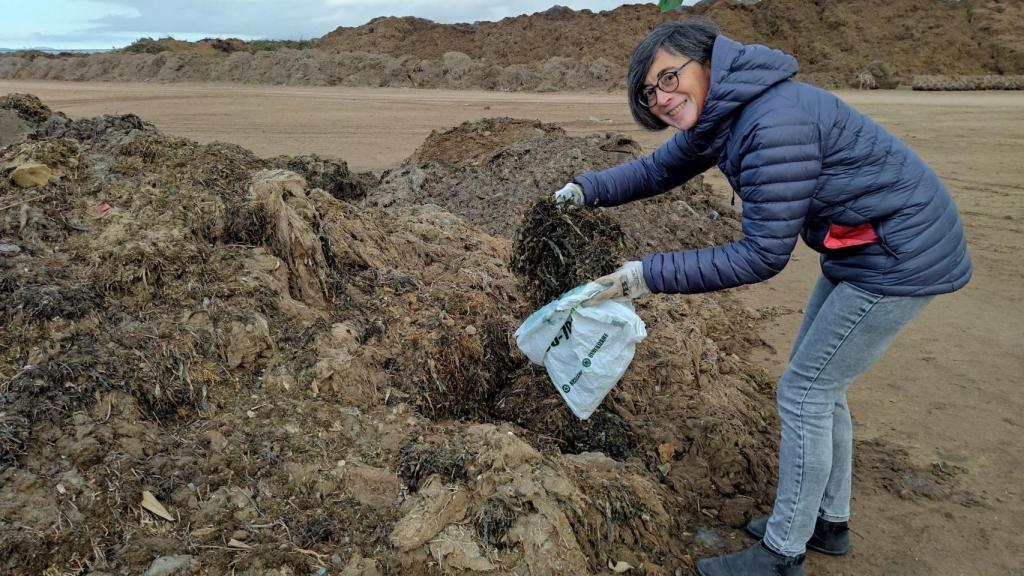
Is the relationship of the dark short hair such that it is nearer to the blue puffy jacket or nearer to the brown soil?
the blue puffy jacket

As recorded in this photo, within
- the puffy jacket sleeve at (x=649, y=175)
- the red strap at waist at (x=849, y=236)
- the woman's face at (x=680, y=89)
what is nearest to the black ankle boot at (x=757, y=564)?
the red strap at waist at (x=849, y=236)

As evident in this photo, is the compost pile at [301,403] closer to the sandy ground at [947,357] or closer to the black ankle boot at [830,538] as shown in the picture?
the black ankle boot at [830,538]

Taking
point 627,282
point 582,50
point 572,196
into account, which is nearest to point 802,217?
point 627,282

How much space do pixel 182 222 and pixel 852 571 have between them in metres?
3.61

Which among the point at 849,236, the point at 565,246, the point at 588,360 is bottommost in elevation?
the point at 588,360

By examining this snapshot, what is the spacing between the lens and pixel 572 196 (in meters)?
2.77

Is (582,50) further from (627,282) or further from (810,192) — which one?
(810,192)

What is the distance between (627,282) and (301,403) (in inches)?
58.6

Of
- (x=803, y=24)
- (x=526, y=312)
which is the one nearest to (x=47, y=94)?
(x=526, y=312)

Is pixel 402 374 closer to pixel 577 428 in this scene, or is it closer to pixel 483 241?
pixel 577 428

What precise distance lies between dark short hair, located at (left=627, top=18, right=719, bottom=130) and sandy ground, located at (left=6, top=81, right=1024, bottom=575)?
199cm

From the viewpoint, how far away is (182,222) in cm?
361

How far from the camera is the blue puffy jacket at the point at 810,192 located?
1867 mm

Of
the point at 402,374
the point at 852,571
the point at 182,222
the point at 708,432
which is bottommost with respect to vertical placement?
the point at 852,571
